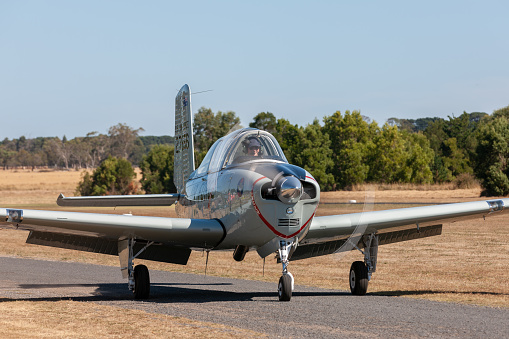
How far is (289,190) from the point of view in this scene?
11656 millimetres

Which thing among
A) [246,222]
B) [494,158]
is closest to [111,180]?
[494,158]

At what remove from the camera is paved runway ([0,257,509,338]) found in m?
9.48

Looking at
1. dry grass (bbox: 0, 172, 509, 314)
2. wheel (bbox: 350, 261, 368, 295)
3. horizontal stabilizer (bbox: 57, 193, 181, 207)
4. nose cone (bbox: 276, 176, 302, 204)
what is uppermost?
nose cone (bbox: 276, 176, 302, 204)

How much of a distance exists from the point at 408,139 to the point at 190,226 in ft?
342

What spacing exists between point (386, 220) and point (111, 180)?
92.8 metres

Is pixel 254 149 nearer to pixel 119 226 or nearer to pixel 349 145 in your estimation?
pixel 119 226

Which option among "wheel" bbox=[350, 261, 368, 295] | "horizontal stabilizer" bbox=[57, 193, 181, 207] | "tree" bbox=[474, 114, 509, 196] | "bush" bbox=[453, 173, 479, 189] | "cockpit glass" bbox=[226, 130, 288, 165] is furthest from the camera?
"bush" bbox=[453, 173, 479, 189]

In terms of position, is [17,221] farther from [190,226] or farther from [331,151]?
[331,151]

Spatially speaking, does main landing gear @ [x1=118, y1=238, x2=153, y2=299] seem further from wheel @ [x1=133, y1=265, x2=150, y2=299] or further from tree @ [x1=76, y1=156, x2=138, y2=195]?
tree @ [x1=76, y1=156, x2=138, y2=195]

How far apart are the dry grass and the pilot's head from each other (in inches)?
107

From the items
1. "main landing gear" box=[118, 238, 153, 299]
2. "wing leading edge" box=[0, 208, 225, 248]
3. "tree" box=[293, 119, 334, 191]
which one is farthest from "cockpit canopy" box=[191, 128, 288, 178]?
"tree" box=[293, 119, 334, 191]

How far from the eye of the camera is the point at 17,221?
12266mm

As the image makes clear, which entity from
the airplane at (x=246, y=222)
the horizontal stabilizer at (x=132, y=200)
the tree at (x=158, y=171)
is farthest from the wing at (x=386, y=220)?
the tree at (x=158, y=171)

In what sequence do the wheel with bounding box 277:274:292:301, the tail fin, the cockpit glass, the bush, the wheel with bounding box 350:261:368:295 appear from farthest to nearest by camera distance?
the bush
the tail fin
the wheel with bounding box 350:261:368:295
the cockpit glass
the wheel with bounding box 277:274:292:301
